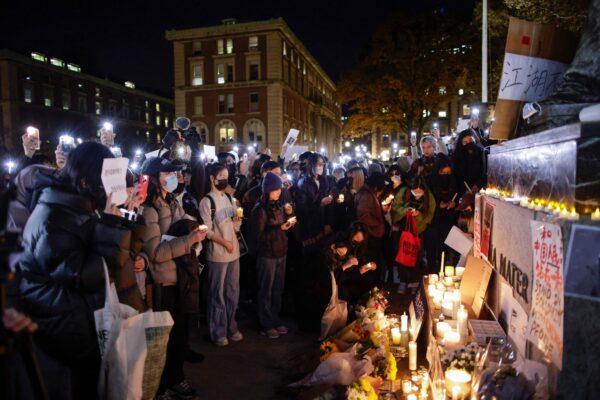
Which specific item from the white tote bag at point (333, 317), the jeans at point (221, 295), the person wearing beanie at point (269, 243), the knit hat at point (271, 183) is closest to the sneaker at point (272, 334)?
the person wearing beanie at point (269, 243)

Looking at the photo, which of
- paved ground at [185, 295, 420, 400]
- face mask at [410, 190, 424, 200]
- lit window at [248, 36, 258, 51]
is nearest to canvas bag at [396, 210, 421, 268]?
face mask at [410, 190, 424, 200]

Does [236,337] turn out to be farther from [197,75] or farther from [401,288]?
[197,75]

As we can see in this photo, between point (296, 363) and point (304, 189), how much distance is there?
12.1ft

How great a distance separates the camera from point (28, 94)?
5553cm

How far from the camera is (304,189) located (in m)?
8.41

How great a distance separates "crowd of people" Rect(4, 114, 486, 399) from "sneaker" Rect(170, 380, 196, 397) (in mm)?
10

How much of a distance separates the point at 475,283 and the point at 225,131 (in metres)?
55.1

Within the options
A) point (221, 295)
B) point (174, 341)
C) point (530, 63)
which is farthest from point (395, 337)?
point (530, 63)

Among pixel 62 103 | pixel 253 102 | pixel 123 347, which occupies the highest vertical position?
pixel 62 103

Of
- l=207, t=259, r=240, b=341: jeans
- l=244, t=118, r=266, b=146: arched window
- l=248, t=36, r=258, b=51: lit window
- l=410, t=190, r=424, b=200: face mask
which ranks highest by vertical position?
l=248, t=36, r=258, b=51: lit window

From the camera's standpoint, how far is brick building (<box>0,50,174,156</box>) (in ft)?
173

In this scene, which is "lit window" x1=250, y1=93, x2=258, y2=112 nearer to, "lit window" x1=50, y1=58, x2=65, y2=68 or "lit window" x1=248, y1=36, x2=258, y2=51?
"lit window" x1=248, y1=36, x2=258, y2=51

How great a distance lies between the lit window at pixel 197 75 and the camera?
5819 centimetres

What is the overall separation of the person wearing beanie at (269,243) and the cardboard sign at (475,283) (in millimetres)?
2444
